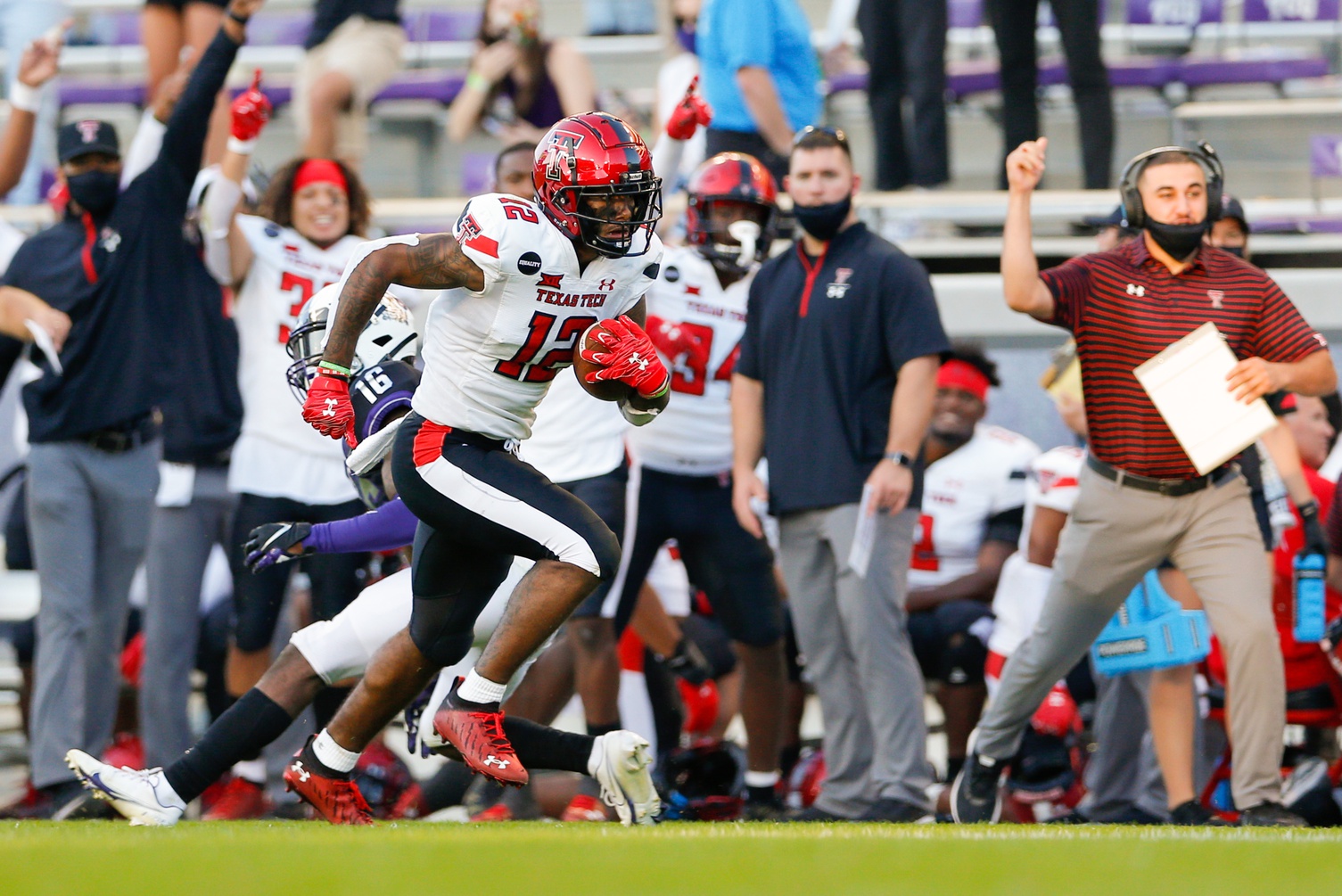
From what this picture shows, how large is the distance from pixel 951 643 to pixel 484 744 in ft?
8.65

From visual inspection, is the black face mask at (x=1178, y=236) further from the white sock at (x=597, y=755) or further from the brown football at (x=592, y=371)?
the white sock at (x=597, y=755)

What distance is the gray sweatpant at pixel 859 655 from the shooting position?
17.9 feet

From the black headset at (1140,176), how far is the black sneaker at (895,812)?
1.95 meters

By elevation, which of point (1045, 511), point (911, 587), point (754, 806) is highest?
point (1045, 511)

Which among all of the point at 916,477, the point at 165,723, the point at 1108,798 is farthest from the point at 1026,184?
the point at 165,723

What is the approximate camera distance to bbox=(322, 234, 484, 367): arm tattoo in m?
4.14

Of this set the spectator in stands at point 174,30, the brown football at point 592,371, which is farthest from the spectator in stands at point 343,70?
the brown football at point 592,371

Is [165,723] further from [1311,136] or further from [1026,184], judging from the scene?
[1311,136]

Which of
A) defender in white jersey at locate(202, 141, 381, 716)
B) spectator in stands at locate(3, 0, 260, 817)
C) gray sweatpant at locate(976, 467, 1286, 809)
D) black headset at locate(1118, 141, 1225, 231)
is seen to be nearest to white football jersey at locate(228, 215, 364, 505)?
defender in white jersey at locate(202, 141, 381, 716)

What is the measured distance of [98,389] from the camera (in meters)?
6.08

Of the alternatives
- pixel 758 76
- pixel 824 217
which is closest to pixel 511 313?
pixel 824 217

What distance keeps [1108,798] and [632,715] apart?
1867 millimetres

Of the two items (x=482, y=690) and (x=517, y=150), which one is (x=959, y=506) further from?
(x=482, y=690)

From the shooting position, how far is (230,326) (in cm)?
647
